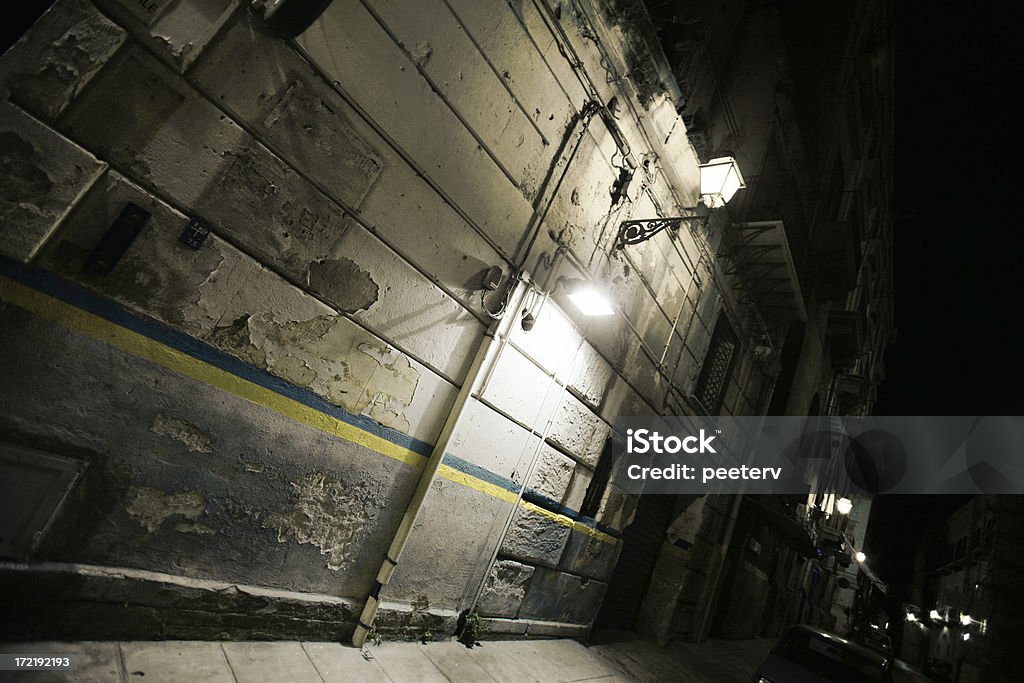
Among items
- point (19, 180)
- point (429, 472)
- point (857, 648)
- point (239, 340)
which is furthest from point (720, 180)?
point (857, 648)

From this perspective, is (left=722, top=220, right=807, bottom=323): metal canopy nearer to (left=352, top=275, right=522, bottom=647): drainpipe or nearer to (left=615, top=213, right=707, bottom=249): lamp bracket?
(left=615, top=213, right=707, bottom=249): lamp bracket

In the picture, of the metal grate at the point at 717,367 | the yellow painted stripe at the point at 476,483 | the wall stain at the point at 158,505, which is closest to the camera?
the wall stain at the point at 158,505

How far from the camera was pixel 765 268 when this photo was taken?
8.58 meters

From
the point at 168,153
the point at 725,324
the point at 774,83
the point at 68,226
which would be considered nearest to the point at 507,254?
the point at 168,153

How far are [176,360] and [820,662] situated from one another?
7.99m

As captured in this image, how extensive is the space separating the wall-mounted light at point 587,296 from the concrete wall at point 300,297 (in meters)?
0.25

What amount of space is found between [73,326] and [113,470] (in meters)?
0.86

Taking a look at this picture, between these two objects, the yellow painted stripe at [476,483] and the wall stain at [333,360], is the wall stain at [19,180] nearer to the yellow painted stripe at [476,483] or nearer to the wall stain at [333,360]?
the wall stain at [333,360]

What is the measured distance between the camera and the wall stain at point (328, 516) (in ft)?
10.5

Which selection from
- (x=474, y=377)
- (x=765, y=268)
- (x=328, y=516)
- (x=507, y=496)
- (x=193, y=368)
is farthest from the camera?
(x=765, y=268)

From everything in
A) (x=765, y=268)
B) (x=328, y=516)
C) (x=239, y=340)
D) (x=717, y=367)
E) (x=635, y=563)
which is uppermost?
(x=765, y=268)

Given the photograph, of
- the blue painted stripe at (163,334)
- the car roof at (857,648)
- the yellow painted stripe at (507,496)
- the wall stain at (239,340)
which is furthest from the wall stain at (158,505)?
the car roof at (857,648)

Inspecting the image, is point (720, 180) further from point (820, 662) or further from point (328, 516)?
point (820, 662)

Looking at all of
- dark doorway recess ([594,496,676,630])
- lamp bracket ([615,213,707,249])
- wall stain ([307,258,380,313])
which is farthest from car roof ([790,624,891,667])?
wall stain ([307,258,380,313])
